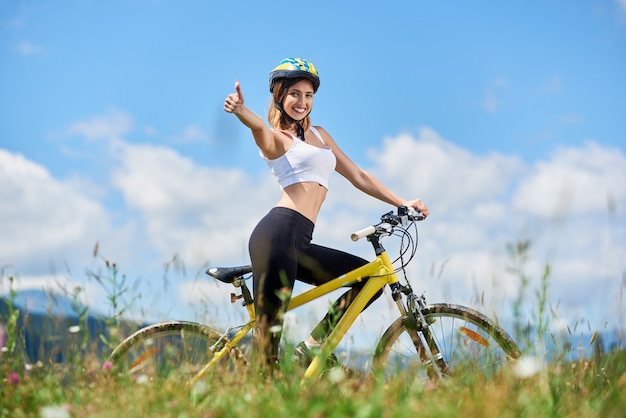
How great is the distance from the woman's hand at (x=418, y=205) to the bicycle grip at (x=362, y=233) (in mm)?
531

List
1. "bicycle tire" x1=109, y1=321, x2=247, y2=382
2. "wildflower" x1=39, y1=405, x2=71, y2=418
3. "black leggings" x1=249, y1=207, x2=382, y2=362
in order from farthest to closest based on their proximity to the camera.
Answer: "bicycle tire" x1=109, y1=321, x2=247, y2=382 → "black leggings" x1=249, y1=207, x2=382, y2=362 → "wildflower" x1=39, y1=405, x2=71, y2=418

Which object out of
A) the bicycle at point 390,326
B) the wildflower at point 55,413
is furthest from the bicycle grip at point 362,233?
the wildflower at point 55,413

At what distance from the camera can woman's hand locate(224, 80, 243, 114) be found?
4375 millimetres

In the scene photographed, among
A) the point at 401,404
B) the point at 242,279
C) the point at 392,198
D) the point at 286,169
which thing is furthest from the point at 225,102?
the point at 401,404

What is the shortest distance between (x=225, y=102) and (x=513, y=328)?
7.04 feet

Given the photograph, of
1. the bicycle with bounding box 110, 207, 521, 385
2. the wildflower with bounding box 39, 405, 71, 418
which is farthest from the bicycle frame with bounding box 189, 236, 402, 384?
the wildflower with bounding box 39, 405, 71, 418

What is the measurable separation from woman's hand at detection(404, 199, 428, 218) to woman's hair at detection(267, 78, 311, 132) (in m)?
0.94

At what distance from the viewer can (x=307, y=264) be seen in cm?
491

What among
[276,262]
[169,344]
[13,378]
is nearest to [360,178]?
[276,262]

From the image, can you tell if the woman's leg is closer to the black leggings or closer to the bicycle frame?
the black leggings

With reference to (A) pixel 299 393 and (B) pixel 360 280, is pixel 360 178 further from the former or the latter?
(A) pixel 299 393

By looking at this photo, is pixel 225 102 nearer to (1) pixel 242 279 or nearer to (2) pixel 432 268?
(1) pixel 242 279

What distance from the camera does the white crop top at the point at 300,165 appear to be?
15.9 ft

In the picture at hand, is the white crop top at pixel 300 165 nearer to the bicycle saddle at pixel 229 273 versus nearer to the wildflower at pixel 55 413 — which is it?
the bicycle saddle at pixel 229 273
